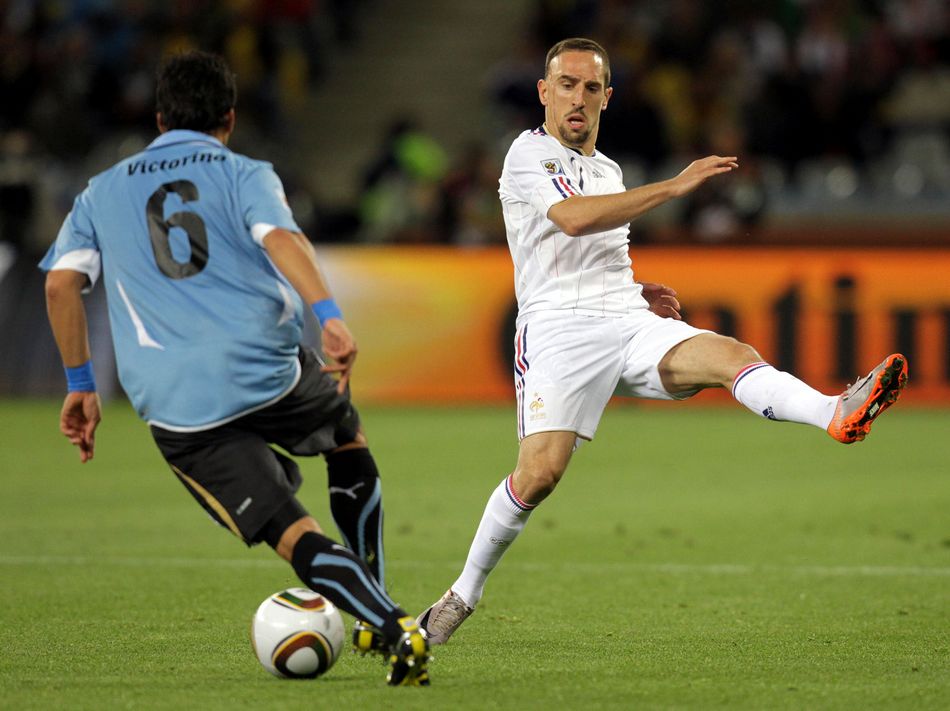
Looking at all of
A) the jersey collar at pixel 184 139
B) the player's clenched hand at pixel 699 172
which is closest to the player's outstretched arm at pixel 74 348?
the jersey collar at pixel 184 139

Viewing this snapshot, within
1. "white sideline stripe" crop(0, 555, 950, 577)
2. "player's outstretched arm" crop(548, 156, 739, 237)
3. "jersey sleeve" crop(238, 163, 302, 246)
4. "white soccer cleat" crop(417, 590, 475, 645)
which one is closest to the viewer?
"jersey sleeve" crop(238, 163, 302, 246)

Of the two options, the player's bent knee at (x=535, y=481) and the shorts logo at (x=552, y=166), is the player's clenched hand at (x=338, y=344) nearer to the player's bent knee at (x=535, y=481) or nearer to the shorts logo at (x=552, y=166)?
the player's bent knee at (x=535, y=481)

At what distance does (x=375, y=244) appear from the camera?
57.4 ft

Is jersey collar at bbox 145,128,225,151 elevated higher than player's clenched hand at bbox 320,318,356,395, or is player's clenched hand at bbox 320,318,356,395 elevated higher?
jersey collar at bbox 145,128,225,151

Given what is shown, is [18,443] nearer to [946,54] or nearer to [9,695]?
[9,695]

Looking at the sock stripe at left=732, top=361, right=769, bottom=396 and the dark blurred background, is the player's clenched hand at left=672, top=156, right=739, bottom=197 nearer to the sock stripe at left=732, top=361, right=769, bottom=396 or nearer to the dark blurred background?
the sock stripe at left=732, top=361, right=769, bottom=396

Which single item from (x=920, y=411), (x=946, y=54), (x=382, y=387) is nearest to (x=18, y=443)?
(x=382, y=387)

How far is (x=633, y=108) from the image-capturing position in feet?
62.9

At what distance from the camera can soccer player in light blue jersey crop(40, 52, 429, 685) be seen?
5047 mm

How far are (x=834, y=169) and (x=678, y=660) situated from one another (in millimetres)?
14096

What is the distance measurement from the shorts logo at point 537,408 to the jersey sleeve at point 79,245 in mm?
1728

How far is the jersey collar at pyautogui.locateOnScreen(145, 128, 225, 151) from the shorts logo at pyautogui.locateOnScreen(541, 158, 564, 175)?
1.43m

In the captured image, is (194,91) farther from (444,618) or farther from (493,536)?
(444,618)

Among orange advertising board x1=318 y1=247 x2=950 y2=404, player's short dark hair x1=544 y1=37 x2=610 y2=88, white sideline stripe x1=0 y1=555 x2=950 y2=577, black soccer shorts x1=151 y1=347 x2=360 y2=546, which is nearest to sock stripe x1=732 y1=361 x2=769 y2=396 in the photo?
player's short dark hair x1=544 y1=37 x2=610 y2=88
